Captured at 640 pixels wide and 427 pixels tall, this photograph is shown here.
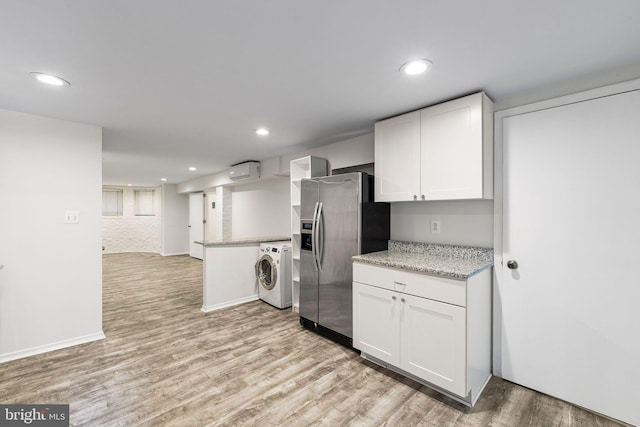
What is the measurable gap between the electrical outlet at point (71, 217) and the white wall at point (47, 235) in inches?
1.2

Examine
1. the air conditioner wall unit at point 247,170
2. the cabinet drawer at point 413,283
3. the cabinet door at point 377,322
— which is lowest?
the cabinet door at point 377,322

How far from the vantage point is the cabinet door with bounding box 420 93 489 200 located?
2.11 metres

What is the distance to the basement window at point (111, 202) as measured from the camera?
29.1 ft

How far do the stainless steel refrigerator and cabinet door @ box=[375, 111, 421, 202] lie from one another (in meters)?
0.19

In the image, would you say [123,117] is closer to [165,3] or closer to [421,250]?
[165,3]

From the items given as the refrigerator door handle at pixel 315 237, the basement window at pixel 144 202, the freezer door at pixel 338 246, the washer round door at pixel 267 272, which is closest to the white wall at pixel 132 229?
the basement window at pixel 144 202

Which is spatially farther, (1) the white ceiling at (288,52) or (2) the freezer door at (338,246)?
(2) the freezer door at (338,246)

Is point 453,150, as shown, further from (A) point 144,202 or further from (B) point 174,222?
(A) point 144,202

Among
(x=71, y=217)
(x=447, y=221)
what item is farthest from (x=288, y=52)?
(x=71, y=217)

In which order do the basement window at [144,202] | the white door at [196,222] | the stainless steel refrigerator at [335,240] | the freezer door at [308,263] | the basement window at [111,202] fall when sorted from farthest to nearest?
1. the basement window at [144,202]
2. the basement window at [111,202]
3. the white door at [196,222]
4. the freezer door at [308,263]
5. the stainless steel refrigerator at [335,240]

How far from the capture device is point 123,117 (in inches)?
106

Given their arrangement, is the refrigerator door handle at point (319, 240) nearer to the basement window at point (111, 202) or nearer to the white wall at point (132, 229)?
the white wall at point (132, 229)

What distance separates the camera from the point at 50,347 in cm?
268
